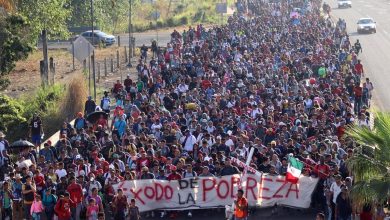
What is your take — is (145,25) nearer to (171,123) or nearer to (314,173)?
(171,123)

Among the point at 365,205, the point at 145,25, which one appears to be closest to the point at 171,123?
the point at 365,205

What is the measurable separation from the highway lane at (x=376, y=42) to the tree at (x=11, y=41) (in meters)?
14.8

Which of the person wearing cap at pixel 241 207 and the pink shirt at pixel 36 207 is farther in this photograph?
the pink shirt at pixel 36 207

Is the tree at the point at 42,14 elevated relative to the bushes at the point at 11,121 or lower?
elevated

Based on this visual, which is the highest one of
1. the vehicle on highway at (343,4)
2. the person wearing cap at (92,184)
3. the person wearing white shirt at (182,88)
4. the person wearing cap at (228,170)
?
the person wearing cap at (228,170)

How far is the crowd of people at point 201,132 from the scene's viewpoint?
65.0 feet

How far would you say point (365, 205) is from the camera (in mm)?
17641

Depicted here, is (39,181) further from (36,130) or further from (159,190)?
(36,130)

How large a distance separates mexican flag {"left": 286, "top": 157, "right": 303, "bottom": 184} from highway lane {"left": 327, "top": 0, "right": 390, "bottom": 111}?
43.1ft

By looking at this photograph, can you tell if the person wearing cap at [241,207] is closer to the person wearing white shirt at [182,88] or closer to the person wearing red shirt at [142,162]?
the person wearing red shirt at [142,162]

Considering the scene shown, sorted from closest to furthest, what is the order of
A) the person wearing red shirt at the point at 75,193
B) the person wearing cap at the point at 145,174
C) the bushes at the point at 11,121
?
1. the person wearing red shirt at the point at 75,193
2. the person wearing cap at the point at 145,174
3. the bushes at the point at 11,121

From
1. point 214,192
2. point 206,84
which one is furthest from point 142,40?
point 214,192

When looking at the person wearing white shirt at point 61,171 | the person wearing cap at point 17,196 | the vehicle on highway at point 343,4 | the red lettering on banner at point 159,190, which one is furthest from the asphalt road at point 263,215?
the vehicle on highway at point 343,4

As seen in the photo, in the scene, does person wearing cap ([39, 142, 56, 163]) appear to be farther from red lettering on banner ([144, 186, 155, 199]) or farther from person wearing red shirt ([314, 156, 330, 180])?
person wearing red shirt ([314, 156, 330, 180])
